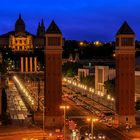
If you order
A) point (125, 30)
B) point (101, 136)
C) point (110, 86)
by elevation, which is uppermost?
point (125, 30)

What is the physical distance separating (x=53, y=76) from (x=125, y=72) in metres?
7.31

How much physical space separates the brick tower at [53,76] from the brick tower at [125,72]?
6.00 meters

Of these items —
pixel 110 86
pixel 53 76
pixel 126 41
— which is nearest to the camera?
pixel 53 76

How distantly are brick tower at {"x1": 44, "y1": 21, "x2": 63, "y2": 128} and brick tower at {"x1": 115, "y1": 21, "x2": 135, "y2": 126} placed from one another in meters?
6.00

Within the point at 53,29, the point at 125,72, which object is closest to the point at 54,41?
the point at 53,29

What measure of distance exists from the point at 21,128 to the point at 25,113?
1496 centimetres

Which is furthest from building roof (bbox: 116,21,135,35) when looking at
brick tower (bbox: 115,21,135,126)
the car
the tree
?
the tree

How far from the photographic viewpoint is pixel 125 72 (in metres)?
56.7

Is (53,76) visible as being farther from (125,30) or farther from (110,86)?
(110,86)

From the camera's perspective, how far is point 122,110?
56500 mm

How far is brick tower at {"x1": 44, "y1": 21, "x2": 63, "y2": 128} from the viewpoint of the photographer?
56219 mm

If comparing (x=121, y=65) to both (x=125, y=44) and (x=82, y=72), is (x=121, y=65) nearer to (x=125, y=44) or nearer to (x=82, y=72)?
(x=125, y=44)

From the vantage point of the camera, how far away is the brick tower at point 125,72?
5642 centimetres

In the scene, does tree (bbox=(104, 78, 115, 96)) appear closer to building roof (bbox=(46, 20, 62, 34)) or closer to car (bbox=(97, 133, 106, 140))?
building roof (bbox=(46, 20, 62, 34))
